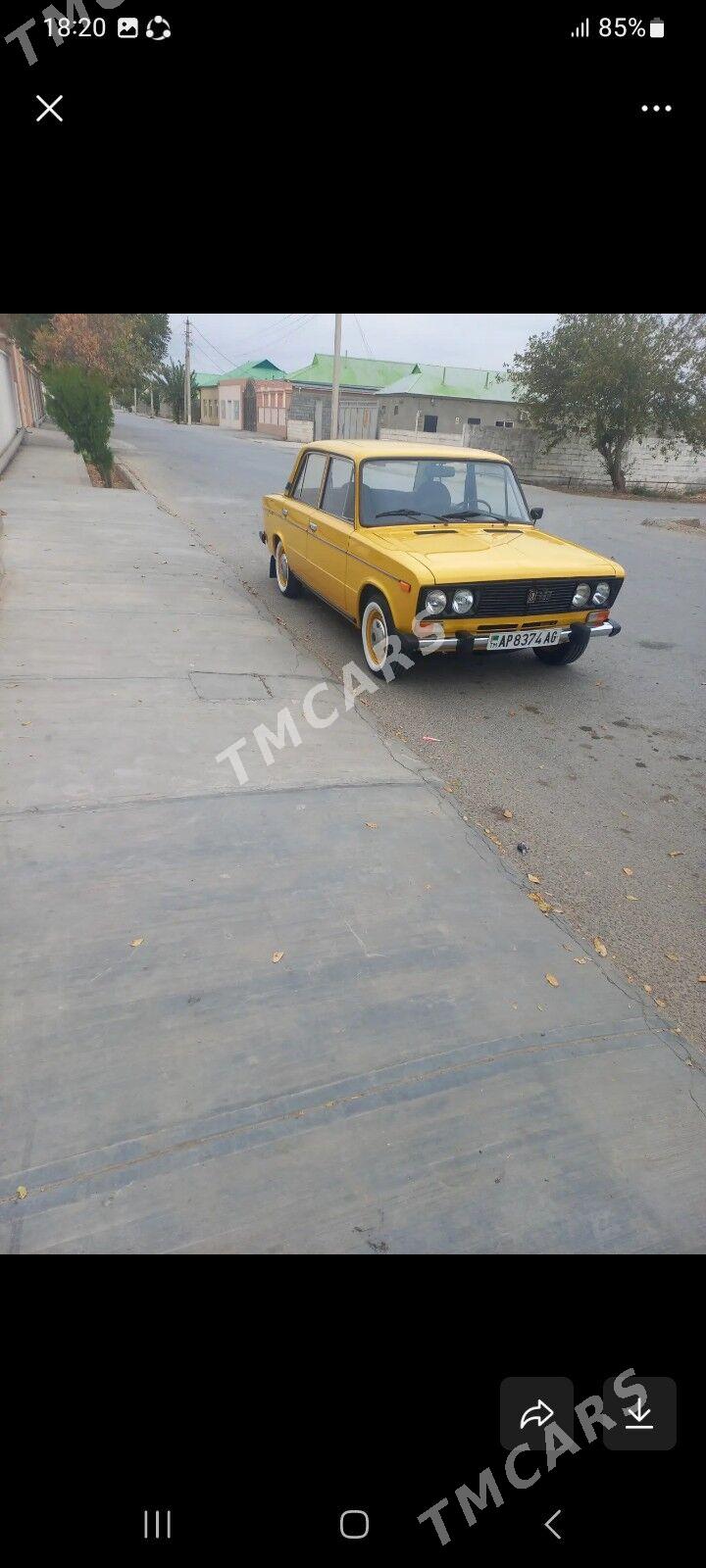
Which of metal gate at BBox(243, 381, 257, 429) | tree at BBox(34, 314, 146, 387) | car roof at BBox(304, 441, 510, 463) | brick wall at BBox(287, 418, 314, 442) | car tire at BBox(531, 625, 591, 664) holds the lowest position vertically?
car tire at BBox(531, 625, 591, 664)

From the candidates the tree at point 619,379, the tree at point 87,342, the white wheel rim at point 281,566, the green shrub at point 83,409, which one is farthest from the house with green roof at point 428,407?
the white wheel rim at point 281,566

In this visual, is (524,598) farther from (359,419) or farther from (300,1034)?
(359,419)

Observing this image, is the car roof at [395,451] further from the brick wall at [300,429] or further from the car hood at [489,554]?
the brick wall at [300,429]

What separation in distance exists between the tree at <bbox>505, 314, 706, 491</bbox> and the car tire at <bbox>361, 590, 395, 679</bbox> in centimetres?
2050

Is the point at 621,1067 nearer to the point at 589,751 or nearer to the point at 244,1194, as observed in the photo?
the point at 244,1194

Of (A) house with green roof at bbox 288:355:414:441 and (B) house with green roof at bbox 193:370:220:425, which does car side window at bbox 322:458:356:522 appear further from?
(B) house with green roof at bbox 193:370:220:425

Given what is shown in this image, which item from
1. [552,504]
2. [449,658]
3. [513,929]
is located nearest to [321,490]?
[449,658]

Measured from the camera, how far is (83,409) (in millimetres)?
16234

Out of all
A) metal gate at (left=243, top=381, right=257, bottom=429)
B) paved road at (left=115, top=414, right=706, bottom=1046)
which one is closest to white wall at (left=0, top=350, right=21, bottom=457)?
paved road at (left=115, top=414, right=706, bottom=1046)

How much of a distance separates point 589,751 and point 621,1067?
2.75 meters

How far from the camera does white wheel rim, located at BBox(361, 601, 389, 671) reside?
554 cm

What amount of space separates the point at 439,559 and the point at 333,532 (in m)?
1.33

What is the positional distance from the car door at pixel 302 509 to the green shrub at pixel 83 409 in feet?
36.8

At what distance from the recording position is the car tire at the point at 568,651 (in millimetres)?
5781
